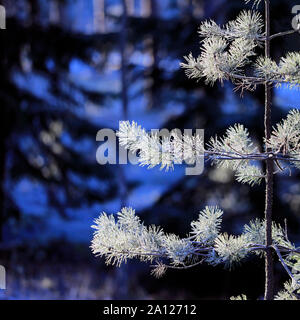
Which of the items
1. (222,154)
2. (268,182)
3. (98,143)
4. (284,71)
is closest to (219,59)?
(284,71)

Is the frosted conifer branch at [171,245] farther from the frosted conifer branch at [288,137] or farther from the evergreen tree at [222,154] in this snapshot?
the frosted conifer branch at [288,137]

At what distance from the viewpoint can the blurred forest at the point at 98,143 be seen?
656 centimetres

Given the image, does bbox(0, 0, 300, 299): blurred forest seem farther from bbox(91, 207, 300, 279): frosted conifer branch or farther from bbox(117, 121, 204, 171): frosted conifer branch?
bbox(117, 121, 204, 171): frosted conifer branch

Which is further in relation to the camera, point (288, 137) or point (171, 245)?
point (171, 245)

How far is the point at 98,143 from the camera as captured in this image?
29.3 ft

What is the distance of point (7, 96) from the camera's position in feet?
26.2

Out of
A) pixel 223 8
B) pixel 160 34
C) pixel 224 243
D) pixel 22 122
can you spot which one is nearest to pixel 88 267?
pixel 22 122

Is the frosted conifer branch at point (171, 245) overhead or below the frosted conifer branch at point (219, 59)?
below

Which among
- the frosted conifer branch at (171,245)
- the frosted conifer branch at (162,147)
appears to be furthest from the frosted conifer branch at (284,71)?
the frosted conifer branch at (171,245)

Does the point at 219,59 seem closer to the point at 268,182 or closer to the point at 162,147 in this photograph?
the point at 162,147

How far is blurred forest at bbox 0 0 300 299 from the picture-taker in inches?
258

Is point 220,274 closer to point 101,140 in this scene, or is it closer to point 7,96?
point 101,140

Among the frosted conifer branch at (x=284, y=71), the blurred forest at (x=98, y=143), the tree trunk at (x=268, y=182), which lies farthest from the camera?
the blurred forest at (x=98, y=143)

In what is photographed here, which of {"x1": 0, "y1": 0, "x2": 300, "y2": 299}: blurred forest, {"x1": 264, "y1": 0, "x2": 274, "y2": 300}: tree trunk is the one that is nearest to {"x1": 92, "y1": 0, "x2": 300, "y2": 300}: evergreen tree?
{"x1": 264, "y1": 0, "x2": 274, "y2": 300}: tree trunk
